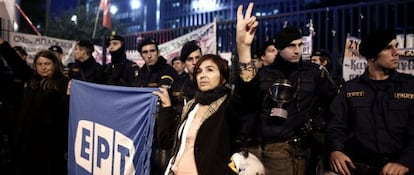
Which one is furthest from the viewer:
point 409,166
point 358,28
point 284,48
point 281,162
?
point 358,28

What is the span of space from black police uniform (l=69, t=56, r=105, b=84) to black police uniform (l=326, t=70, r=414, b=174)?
3.56 m

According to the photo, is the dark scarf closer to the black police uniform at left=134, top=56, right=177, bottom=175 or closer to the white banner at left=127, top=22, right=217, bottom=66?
the black police uniform at left=134, top=56, right=177, bottom=175

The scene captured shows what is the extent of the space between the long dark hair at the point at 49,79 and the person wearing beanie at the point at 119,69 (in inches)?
35.2

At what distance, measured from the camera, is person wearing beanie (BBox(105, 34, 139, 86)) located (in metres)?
5.96

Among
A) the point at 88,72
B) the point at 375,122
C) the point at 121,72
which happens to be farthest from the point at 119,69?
the point at 375,122

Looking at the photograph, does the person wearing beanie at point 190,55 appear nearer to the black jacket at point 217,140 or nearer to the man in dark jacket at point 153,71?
the man in dark jacket at point 153,71

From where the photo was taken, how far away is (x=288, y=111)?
3863 millimetres

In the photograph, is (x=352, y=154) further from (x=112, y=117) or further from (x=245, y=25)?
(x=112, y=117)

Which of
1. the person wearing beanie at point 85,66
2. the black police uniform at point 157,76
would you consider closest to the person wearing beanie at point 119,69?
the person wearing beanie at point 85,66

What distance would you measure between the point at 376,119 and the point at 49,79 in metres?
3.43

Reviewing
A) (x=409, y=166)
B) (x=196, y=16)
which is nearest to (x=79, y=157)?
(x=409, y=166)

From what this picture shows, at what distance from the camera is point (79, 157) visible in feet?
14.4

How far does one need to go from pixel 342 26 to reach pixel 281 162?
450cm

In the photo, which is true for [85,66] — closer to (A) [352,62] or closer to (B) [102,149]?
(B) [102,149]
